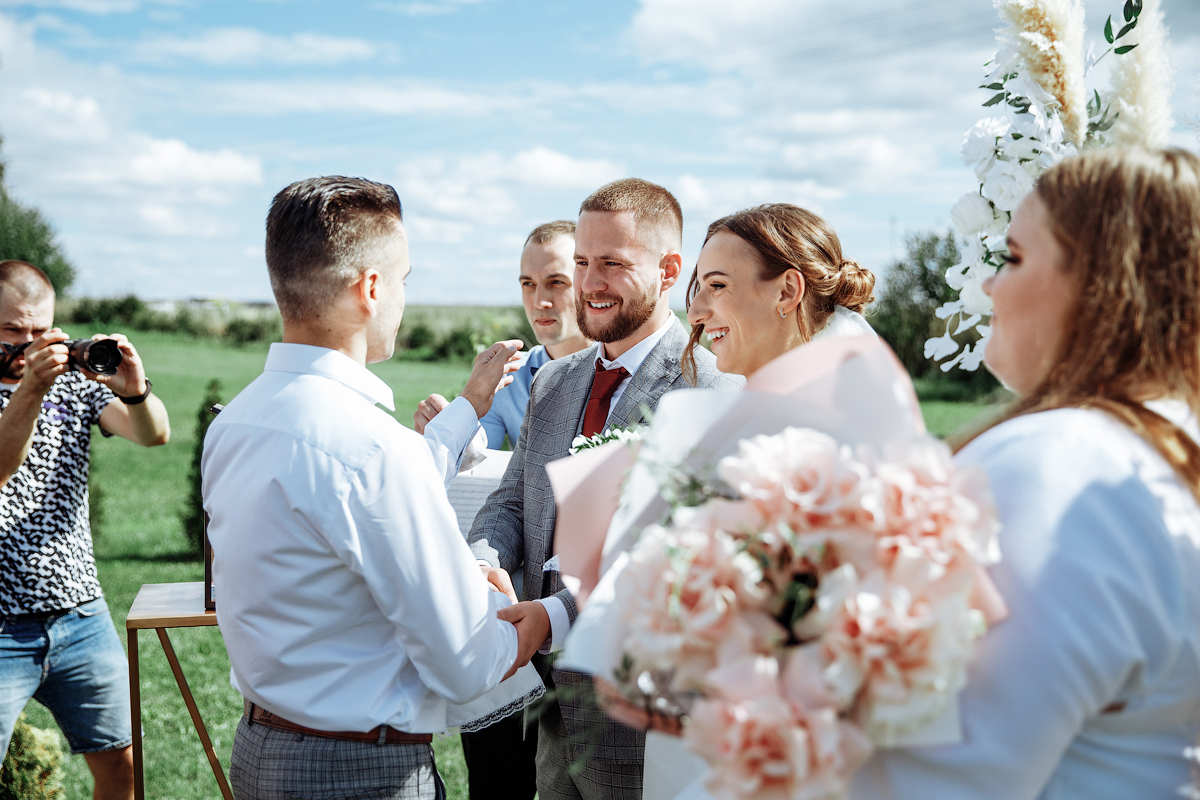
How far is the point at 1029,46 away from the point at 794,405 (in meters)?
1.48

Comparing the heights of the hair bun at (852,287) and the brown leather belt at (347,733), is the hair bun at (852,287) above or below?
above

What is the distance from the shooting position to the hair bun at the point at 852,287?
9.91ft

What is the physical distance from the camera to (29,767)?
3934 millimetres

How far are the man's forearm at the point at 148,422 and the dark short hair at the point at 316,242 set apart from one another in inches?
75.9

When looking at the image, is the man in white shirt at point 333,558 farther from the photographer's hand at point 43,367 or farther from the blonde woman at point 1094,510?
the photographer's hand at point 43,367

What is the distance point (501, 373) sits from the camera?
131 inches

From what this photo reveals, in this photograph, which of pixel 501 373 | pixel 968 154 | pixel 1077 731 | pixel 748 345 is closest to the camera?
pixel 1077 731

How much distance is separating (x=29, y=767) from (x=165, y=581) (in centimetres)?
546

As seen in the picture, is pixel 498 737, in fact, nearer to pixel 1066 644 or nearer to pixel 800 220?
pixel 800 220

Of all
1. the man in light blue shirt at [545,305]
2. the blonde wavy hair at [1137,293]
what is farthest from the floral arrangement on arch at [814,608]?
the man in light blue shirt at [545,305]

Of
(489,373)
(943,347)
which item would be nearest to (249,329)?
(489,373)

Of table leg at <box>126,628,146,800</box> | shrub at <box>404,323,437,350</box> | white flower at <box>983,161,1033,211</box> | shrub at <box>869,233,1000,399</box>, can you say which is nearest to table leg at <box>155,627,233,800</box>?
table leg at <box>126,628,146,800</box>

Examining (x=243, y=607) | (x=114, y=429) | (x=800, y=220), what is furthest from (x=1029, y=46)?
(x=114, y=429)

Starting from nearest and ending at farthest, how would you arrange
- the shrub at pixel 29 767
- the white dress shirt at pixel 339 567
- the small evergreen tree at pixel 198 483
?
the white dress shirt at pixel 339 567
the shrub at pixel 29 767
the small evergreen tree at pixel 198 483
